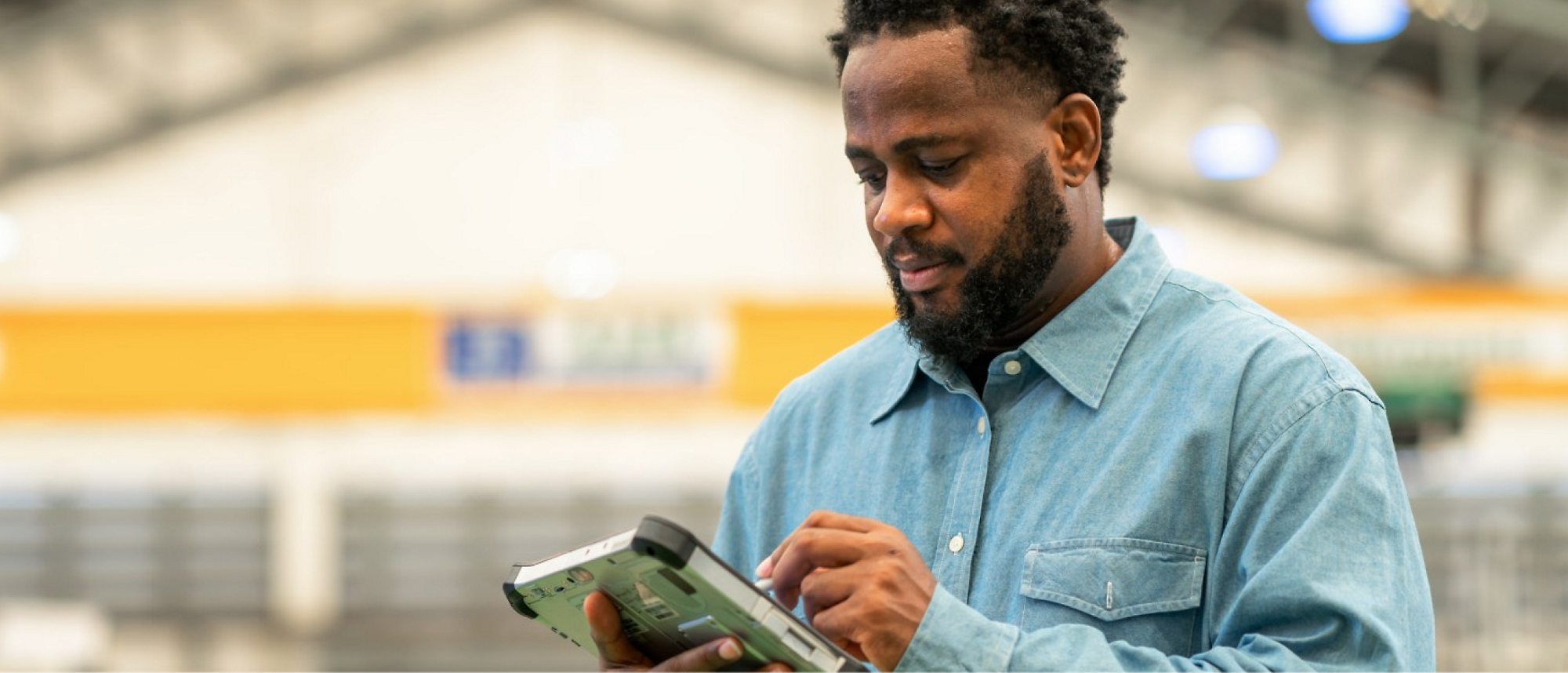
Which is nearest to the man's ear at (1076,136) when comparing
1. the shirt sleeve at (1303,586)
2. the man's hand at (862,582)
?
the shirt sleeve at (1303,586)

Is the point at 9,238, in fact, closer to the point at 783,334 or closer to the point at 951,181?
the point at 783,334

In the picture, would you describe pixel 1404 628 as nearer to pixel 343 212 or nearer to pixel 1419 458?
pixel 1419 458

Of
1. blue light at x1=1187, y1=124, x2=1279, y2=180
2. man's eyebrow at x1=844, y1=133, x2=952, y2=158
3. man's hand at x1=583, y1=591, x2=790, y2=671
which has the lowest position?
man's hand at x1=583, y1=591, x2=790, y2=671

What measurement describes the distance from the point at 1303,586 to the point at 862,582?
0.35 metres

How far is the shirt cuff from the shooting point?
131 cm

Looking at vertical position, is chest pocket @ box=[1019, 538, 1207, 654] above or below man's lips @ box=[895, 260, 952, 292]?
below

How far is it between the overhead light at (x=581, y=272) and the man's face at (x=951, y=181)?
9.04m

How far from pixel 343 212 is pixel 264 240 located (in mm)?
532

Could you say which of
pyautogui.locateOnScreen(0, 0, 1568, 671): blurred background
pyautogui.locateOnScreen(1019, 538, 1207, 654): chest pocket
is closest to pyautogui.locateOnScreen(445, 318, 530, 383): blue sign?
pyautogui.locateOnScreen(0, 0, 1568, 671): blurred background

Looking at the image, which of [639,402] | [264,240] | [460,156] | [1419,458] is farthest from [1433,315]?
[264,240]

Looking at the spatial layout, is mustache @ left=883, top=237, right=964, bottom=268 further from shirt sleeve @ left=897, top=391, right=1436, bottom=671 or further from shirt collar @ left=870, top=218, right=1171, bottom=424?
shirt sleeve @ left=897, top=391, right=1436, bottom=671

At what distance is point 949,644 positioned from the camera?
51.6 inches

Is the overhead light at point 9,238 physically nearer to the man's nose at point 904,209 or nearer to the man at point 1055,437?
the man at point 1055,437

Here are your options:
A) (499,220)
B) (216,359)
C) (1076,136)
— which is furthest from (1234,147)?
(1076,136)
